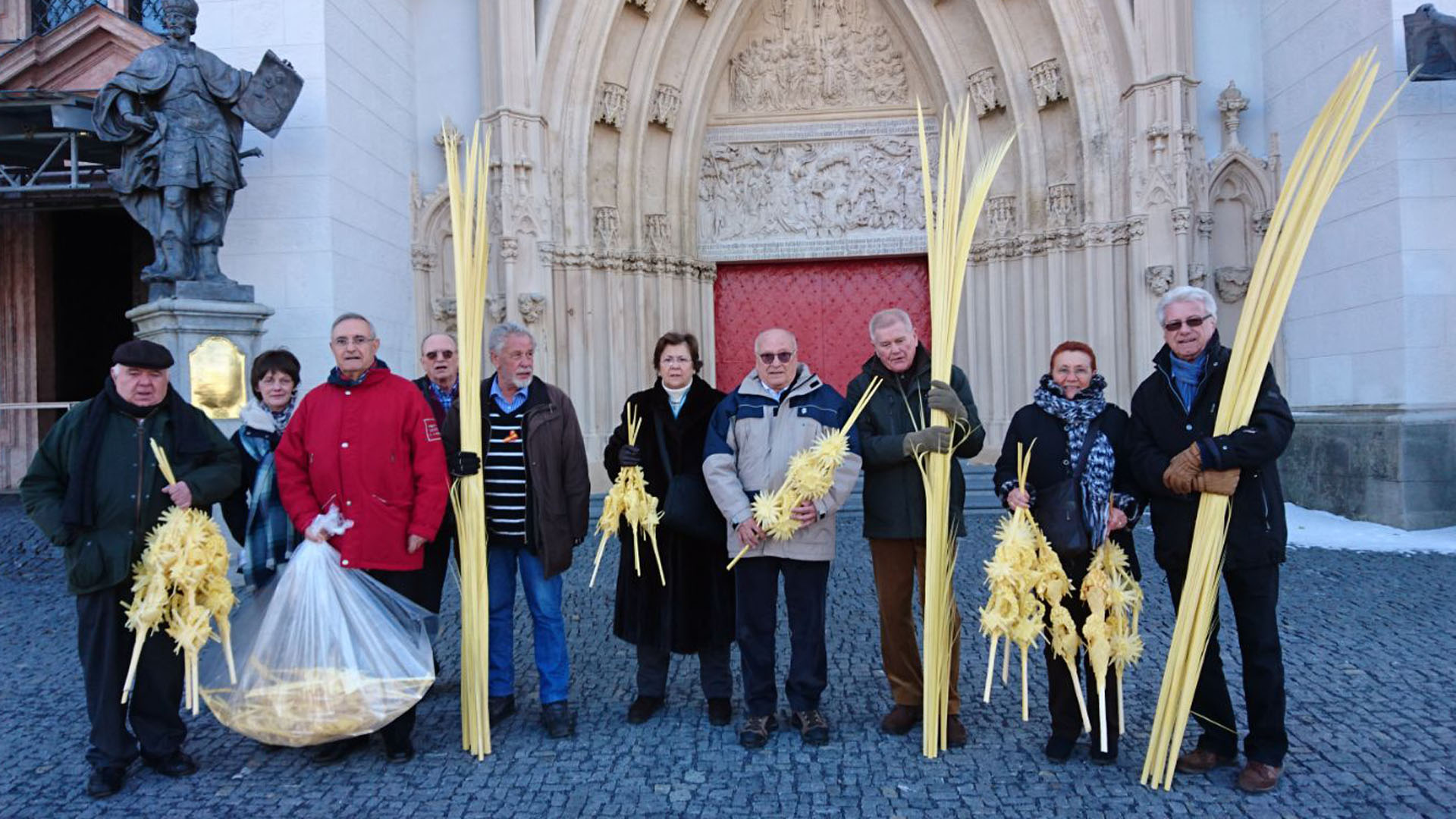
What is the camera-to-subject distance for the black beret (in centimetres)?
312

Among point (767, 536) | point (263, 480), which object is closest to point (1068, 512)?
point (767, 536)

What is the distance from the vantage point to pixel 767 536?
3.35 m

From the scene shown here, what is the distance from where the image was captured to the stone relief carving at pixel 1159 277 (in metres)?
8.16

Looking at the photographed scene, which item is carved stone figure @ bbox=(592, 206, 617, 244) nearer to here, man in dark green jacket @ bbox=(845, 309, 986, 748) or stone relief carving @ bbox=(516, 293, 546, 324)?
stone relief carving @ bbox=(516, 293, 546, 324)

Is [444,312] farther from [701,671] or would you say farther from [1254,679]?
[1254,679]

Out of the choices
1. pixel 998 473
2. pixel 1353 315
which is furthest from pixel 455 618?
pixel 1353 315

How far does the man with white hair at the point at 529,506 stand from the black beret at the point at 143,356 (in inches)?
40.3

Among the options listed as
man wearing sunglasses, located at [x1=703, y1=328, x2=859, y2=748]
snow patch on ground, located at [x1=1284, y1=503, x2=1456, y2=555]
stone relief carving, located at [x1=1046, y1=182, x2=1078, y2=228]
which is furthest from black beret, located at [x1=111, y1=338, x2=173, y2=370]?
stone relief carving, located at [x1=1046, y1=182, x2=1078, y2=228]

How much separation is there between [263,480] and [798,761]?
2319mm

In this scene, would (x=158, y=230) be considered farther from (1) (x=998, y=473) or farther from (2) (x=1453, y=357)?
(2) (x=1453, y=357)

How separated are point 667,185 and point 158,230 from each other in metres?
4.78

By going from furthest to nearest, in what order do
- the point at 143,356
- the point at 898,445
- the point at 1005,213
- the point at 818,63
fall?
the point at 818,63 < the point at 1005,213 < the point at 898,445 < the point at 143,356

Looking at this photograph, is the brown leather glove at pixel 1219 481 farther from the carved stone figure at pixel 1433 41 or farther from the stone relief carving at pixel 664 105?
the stone relief carving at pixel 664 105

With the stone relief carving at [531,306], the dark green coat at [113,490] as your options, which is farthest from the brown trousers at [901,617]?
the stone relief carving at [531,306]
